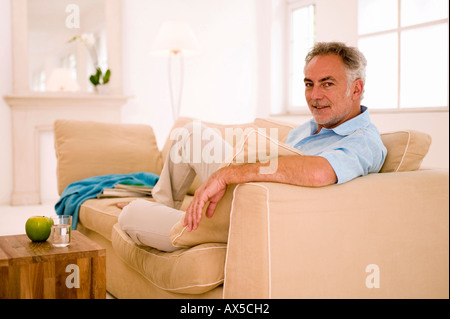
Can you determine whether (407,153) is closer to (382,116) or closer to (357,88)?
(357,88)

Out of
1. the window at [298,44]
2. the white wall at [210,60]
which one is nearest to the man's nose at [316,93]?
the white wall at [210,60]

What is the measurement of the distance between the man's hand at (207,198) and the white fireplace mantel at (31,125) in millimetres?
3692

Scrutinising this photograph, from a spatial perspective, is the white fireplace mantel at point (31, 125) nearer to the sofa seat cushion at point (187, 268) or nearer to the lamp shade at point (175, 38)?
the lamp shade at point (175, 38)

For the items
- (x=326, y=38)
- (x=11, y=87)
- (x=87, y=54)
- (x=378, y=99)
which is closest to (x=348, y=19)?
(x=326, y=38)

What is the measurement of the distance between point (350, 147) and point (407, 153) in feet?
0.73

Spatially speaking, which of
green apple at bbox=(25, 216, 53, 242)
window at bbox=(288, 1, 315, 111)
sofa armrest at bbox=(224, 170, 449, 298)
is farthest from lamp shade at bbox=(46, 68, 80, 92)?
sofa armrest at bbox=(224, 170, 449, 298)

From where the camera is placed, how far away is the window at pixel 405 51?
12.7 ft

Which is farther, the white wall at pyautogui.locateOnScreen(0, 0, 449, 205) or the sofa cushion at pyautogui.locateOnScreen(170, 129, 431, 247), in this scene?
the white wall at pyautogui.locateOnScreen(0, 0, 449, 205)

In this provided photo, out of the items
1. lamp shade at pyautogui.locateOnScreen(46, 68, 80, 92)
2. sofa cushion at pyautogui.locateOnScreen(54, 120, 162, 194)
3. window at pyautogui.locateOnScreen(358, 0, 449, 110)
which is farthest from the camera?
lamp shade at pyautogui.locateOnScreen(46, 68, 80, 92)

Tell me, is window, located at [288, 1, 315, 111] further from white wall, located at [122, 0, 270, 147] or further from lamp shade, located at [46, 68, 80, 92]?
lamp shade, located at [46, 68, 80, 92]

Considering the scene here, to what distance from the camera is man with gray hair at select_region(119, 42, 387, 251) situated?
1317 millimetres

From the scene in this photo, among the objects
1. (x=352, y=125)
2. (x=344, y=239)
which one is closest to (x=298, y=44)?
(x=352, y=125)

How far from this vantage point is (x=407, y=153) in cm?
156

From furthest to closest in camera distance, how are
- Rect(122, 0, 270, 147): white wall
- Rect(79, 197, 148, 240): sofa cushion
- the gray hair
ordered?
Rect(122, 0, 270, 147): white wall < Rect(79, 197, 148, 240): sofa cushion < the gray hair
